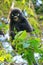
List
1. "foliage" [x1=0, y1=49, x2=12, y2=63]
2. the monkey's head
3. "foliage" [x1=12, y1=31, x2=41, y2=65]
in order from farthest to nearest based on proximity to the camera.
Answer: the monkey's head, "foliage" [x1=0, y1=49, x2=12, y2=63], "foliage" [x1=12, y1=31, x2=41, y2=65]

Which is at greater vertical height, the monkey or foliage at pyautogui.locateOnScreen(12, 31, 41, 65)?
foliage at pyautogui.locateOnScreen(12, 31, 41, 65)

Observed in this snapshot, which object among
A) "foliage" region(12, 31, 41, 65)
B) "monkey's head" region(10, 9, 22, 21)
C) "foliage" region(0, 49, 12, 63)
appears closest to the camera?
"foliage" region(12, 31, 41, 65)

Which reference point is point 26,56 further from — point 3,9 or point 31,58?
point 3,9

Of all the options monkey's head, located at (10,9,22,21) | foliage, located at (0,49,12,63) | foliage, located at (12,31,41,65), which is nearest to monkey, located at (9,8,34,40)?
monkey's head, located at (10,9,22,21)

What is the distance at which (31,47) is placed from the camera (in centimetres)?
100

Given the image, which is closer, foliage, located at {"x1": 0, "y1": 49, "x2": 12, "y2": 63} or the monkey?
foliage, located at {"x1": 0, "y1": 49, "x2": 12, "y2": 63}

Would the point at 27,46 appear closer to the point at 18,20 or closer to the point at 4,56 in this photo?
the point at 4,56

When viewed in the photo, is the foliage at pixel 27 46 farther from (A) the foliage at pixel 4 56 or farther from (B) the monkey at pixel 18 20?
(B) the monkey at pixel 18 20

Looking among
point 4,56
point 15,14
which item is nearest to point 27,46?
point 4,56

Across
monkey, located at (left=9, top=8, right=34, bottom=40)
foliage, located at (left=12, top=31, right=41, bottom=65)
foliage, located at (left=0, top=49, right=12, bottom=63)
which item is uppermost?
foliage, located at (left=12, top=31, right=41, bottom=65)

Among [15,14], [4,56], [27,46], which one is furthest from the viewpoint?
[15,14]

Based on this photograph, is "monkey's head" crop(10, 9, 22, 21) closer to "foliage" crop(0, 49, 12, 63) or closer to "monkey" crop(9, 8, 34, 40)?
"monkey" crop(9, 8, 34, 40)

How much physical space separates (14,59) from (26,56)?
0.12 m

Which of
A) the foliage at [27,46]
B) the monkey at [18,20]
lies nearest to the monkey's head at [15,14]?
the monkey at [18,20]
